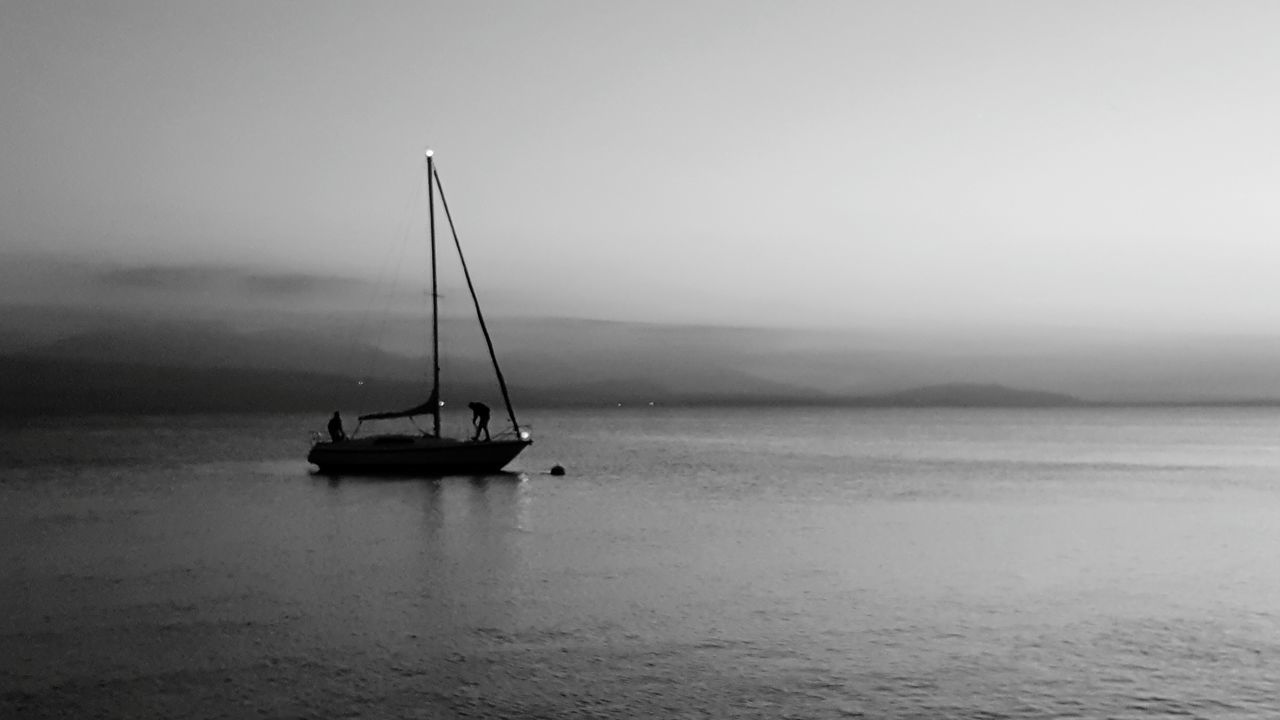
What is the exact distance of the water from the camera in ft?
51.2

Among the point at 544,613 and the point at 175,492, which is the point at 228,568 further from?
the point at 175,492

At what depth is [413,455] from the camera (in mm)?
50969

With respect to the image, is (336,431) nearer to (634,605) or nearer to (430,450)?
(430,450)

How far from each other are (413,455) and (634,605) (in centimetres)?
3070

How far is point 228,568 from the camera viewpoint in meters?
27.5

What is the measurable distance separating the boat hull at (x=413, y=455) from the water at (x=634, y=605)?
72.3 inches

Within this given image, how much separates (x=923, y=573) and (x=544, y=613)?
1068 cm

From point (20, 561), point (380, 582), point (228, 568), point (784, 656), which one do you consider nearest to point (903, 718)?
point (784, 656)

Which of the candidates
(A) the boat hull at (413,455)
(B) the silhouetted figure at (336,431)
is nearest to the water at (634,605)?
(A) the boat hull at (413,455)

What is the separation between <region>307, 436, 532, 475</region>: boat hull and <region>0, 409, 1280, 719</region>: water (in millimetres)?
1838

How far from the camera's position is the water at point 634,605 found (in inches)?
615

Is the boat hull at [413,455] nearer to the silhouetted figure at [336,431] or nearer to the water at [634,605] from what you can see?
the silhouetted figure at [336,431]

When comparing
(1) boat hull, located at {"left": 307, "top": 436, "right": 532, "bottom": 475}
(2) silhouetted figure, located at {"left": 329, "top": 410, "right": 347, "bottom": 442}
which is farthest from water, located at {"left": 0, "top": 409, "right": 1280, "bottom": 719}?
(2) silhouetted figure, located at {"left": 329, "top": 410, "right": 347, "bottom": 442}

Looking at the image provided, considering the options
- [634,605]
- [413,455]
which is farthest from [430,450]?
Answer: [634,605]
